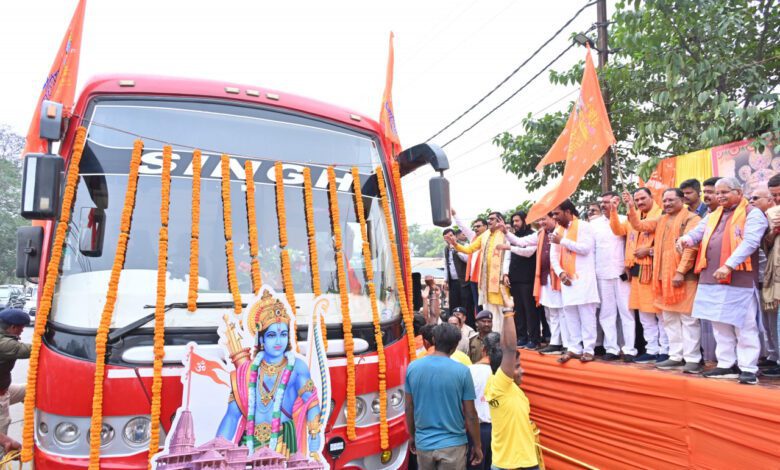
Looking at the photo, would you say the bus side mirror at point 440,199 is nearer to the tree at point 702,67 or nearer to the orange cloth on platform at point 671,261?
the orange cloth on platform at point 671,261

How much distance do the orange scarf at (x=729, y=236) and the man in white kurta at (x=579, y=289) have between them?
1.07 meters

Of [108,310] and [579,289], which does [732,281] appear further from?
[108,310]

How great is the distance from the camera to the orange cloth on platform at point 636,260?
184 inches

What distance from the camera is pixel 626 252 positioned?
5.04 meters

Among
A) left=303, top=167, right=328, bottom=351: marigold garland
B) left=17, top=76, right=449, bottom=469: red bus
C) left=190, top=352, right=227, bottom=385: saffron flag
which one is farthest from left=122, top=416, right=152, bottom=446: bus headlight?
left=303, top=167, right=328, bottom=351: marigold garland

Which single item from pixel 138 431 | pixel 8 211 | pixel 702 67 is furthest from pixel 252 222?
pixel 8 211

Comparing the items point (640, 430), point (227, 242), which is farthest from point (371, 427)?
point (640, 430)

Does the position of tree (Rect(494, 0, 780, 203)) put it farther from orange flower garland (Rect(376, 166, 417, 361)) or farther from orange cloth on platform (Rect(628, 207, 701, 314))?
orange flower garland (Rect(376, 166, 417, 361))

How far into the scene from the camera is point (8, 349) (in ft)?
14.9

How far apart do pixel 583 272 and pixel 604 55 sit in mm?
5130

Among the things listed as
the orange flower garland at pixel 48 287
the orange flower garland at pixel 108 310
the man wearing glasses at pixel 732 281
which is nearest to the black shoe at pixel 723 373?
the man wearing glasses at pixel 732 281

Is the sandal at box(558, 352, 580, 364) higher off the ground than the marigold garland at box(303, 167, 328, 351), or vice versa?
the marigold garland at box(303, 167, 328, 351)

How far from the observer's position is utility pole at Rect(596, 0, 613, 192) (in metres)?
8.37

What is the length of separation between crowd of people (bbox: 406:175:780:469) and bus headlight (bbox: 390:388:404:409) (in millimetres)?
141
